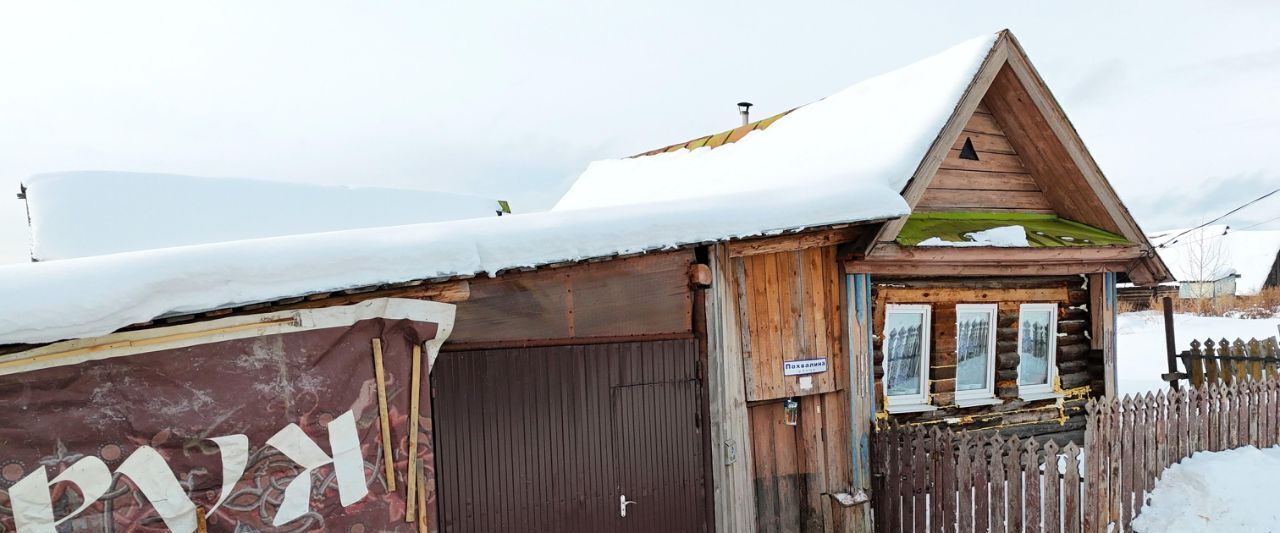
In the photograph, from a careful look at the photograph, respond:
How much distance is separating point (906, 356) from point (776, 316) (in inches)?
94.7

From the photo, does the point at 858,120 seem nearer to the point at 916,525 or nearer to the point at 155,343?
the point at 916,525

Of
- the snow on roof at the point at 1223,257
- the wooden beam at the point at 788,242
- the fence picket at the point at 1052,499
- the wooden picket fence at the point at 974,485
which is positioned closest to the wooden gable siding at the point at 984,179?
the wooden beam at the point at 788,242

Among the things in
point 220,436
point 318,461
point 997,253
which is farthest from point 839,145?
point 220,436

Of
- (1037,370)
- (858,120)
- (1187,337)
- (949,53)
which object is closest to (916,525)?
(1037,370)

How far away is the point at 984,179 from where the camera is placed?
9516 mm

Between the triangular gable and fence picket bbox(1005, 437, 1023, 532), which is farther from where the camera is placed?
the triangular gable

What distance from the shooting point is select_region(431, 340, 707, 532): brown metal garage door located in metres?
5.70

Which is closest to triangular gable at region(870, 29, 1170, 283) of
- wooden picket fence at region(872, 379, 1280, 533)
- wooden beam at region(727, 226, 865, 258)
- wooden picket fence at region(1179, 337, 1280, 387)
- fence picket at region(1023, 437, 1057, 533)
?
wooden beam at region(727, 226, 865, 258)

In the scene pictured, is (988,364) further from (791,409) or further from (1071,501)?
(791,409)

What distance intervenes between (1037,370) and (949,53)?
4.24m

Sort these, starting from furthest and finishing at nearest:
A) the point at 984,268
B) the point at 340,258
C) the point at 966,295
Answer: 1. the point at 966,295
2. the point at 984,268
3. the point at 340,258

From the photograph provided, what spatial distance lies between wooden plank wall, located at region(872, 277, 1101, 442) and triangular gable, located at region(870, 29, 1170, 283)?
35.7 inches

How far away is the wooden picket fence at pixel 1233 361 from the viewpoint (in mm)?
11961

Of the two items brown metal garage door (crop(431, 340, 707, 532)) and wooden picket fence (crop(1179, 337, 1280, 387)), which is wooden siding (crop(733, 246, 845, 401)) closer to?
brown metal garage door (crop(431, 340, 707, 532))
